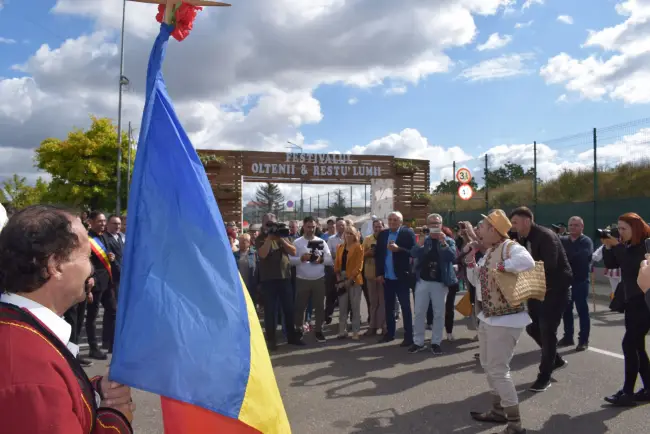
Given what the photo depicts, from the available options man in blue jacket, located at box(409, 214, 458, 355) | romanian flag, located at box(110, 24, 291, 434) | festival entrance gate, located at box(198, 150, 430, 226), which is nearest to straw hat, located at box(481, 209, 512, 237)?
man in blue jacket, located at box(409, 214, 458, 355)

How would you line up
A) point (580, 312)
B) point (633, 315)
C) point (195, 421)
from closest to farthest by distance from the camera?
1. point (195, 421)
2. point (633, 315)
3. point (580, 312)

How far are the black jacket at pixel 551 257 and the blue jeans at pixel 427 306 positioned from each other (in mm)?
1977

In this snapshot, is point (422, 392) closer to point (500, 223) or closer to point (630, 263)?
point (500, 223)

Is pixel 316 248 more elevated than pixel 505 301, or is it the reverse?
pixel 316 248

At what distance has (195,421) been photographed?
6.05ft

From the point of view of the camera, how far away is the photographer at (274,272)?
7473 millimetres

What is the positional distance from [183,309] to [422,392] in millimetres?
4141

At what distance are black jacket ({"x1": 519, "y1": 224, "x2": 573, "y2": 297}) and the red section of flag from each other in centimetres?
427

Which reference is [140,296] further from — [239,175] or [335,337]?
[239,175]

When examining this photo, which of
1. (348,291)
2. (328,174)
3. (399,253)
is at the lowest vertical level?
(348,291)

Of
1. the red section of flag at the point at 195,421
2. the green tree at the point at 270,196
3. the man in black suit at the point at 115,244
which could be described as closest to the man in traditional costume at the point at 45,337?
the red section of flag at the point at 195,421

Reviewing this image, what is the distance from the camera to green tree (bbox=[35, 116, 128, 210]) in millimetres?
23505

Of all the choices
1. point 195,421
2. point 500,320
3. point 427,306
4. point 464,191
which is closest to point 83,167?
point 464,191

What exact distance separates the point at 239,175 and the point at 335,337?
13969 mm
